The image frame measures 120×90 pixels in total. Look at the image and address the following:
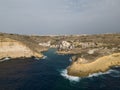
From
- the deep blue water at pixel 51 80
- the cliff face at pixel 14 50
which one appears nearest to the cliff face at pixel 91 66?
the deep blue water at pixel 51 80

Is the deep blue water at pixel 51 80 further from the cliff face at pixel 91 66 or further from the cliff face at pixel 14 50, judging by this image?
the cliff face at pixel 14 50

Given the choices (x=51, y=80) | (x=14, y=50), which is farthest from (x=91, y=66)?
(x=14, y=50)

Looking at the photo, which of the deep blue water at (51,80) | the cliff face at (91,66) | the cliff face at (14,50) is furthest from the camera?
the cliff face at (14,50)

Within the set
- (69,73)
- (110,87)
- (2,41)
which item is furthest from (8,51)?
(110,87)

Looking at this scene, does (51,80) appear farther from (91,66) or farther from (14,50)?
(14,50)

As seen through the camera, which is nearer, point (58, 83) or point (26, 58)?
point (58, 83)

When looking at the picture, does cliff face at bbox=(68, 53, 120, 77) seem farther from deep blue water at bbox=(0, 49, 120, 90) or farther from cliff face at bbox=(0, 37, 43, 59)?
cliff face at bbox=(0, 37, 43, 59)

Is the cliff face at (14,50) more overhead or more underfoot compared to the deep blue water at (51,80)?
more overhead

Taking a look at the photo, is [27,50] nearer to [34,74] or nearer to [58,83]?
[34,74]

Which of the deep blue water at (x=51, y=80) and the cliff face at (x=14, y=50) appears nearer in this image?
the deep blue water at (x=51, y=80)
